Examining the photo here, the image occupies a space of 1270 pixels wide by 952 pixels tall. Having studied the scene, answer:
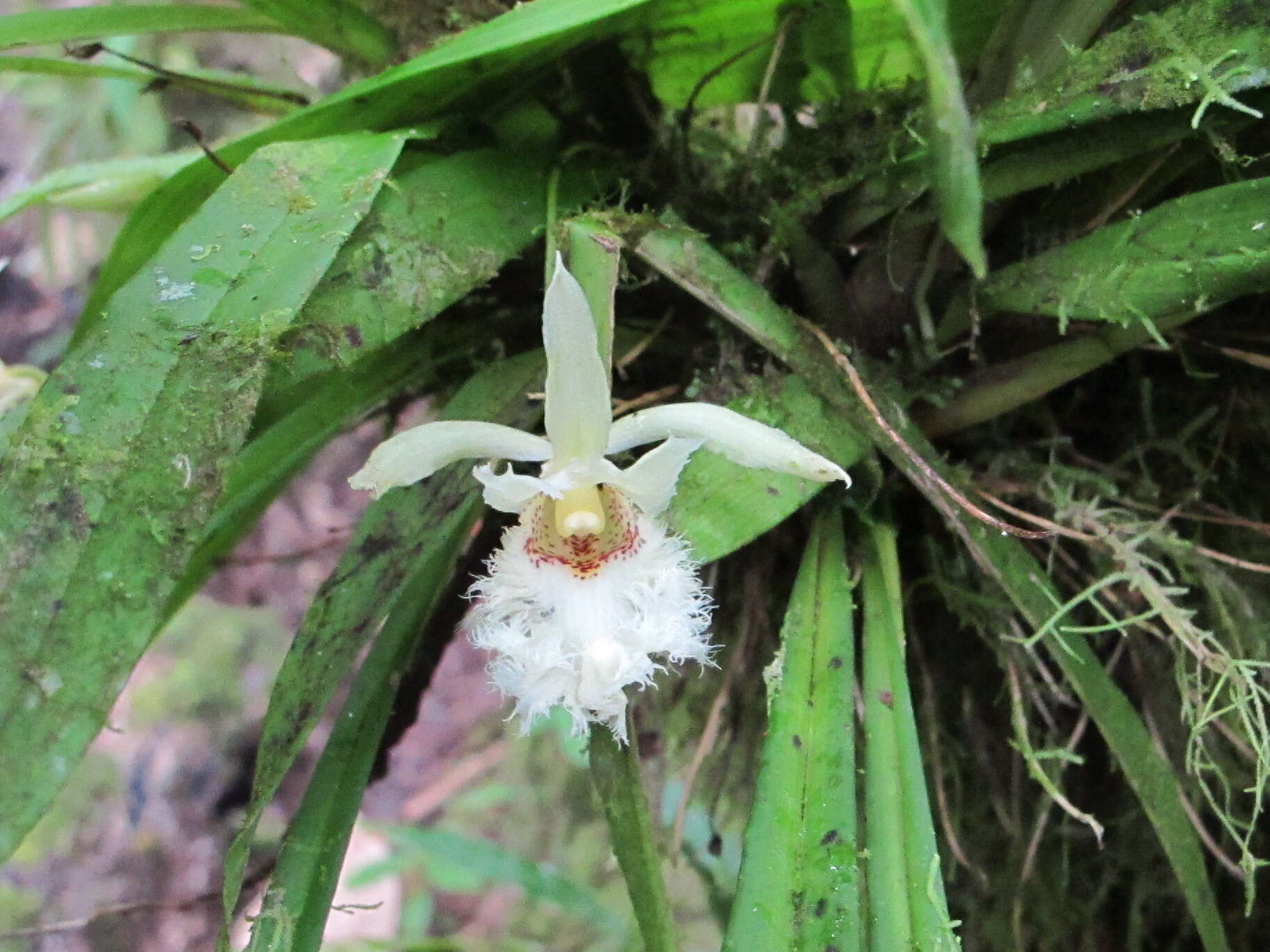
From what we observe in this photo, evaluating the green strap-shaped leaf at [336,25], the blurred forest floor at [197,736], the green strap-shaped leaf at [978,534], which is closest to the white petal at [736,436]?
the green strap-shaped leaf at [978,534]

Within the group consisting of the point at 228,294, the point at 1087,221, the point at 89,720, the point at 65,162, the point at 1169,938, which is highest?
the point at 65,162

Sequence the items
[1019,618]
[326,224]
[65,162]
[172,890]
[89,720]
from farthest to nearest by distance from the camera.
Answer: [172,890] → [65,162] → [1019,618] → [326,224] → [89,720]

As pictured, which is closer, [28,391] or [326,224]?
[326,224]

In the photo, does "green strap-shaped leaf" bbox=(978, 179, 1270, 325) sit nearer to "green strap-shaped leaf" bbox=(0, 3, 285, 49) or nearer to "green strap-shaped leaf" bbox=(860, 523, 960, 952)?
"green strap-shaped leaf" bbox=(860, 523, 960, 952)

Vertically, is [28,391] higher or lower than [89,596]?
higher

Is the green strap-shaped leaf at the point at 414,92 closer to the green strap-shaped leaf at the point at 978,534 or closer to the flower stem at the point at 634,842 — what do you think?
the green strap-shaped leaf at the point at 978,534

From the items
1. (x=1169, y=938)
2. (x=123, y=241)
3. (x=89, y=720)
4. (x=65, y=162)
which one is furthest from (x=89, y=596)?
(x=65, y=162)

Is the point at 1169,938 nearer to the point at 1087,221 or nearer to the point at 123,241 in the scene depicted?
the point at 1087,221
